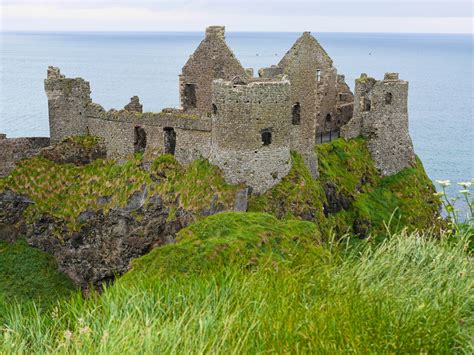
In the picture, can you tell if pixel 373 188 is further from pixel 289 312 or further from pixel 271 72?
pixel 289 312

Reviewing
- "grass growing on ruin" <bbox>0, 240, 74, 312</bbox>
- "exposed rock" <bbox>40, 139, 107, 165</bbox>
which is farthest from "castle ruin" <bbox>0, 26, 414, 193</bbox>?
"grass growing on ruin" <bbox>0, 240, 74, 312</bbox>

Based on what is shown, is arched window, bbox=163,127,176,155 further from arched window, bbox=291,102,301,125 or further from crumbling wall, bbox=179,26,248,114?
arched window, bbox=291,102,301,125

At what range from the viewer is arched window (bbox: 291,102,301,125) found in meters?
33.4

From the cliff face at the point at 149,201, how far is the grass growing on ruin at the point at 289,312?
14.8 meters

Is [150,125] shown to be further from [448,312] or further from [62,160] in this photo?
[448,312]

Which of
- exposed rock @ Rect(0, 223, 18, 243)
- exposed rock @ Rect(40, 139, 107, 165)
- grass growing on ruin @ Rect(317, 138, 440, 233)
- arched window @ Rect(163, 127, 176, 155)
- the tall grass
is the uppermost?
arched window @ Rect(163, 127, 176, 155)

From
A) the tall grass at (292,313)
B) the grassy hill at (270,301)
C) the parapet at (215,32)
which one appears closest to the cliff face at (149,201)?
the parapet at (215,32)

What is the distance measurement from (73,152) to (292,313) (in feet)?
88.3

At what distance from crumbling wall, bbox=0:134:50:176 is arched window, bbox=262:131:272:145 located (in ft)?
46.1

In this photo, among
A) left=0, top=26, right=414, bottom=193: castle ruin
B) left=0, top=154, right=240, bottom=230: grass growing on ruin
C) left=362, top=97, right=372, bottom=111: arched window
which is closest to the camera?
left=0, top=26, right=414, bottom=193: castle ruin

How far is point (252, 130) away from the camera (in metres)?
29.1

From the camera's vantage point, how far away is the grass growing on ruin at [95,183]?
105 ft

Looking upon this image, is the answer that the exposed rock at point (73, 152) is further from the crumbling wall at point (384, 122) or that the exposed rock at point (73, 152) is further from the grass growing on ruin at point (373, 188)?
the crumbling wall at point (384, 122)

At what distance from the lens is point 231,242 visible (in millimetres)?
19453
